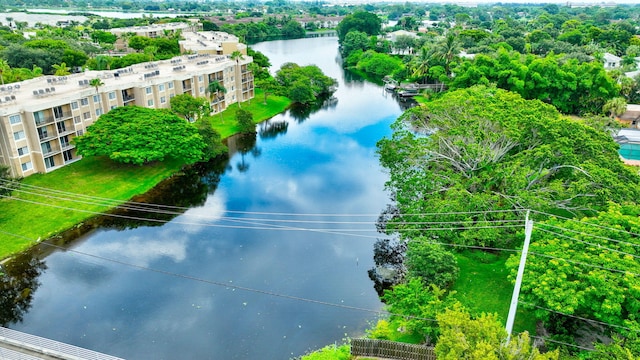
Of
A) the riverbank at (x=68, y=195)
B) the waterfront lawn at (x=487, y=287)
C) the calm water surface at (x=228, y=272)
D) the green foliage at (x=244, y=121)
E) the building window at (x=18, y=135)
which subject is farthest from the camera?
the green foliage at (x=244, y=121)

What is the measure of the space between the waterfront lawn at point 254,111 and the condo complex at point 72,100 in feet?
6.74

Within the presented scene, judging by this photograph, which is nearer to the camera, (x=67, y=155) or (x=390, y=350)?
(x=390, y=350)

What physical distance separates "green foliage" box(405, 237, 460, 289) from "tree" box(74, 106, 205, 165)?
2785 centimetres

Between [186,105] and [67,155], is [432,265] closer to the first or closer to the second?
[67,155]

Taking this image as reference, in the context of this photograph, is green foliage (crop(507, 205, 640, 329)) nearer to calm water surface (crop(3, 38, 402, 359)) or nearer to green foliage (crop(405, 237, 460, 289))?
green foliage (crop(405, 237, 460, 289))

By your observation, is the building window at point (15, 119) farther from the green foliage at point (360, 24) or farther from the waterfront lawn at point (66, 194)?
the green foliage at point (360, 24)

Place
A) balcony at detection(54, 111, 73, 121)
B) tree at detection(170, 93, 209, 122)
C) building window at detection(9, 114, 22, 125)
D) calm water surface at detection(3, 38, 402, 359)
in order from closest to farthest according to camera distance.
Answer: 1. calm water surface at detection(3, 38, 402, 359)
2. building window at detection(9, 114, 22, 125)
3. balcony at detection(54, 111, 73, 121)
4. tree at detection(170, 93, 209, 122)

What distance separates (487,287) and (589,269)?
7.47 metres

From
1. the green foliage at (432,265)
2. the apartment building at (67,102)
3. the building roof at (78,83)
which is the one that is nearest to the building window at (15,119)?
the apartment building at (67,102)

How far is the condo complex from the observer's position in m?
40.8

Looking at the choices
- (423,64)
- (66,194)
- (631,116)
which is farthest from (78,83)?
(631,116)

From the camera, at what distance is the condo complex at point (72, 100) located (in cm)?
4078

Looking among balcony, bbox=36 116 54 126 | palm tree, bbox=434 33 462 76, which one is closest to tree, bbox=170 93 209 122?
balcony, bbox=36 116 54 126

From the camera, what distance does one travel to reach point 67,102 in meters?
44.1
